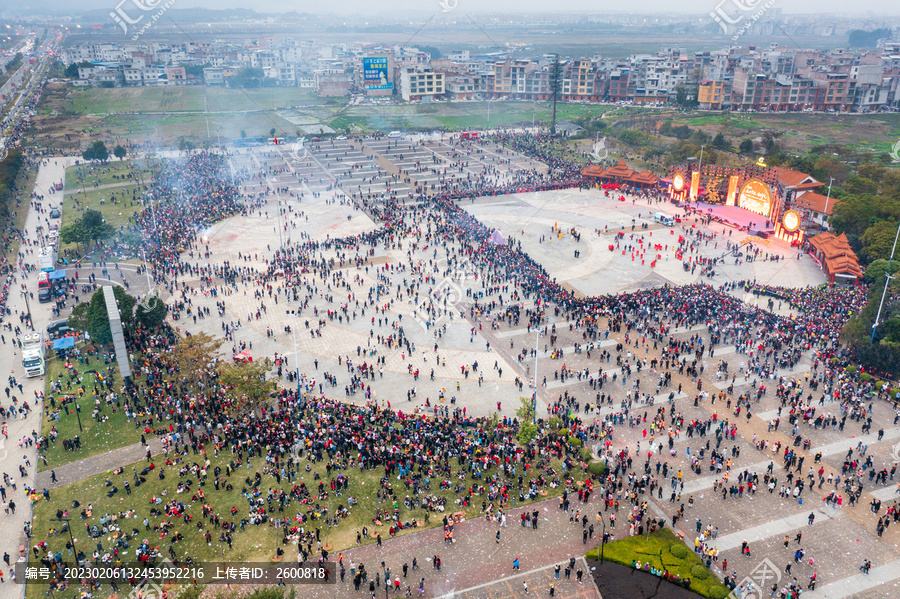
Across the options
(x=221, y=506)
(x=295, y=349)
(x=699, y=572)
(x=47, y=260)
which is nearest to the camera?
(x=699, y=572)

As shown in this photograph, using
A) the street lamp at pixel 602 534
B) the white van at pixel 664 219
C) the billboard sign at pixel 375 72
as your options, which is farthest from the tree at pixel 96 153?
the street lamp at pixel 602 534

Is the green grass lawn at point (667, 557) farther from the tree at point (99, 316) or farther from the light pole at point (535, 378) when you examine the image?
the tree at point (99, 316)

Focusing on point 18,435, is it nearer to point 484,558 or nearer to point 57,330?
point 57,330

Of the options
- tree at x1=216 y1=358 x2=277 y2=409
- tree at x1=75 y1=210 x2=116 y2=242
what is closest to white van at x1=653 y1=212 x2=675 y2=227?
tree at x1=216 y1=358 x2=277 y2=409

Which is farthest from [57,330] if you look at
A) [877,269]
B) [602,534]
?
[877,269]

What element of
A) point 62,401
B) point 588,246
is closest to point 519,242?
point 588,246

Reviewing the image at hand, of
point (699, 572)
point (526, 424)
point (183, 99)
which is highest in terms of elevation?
point (183, 99)
